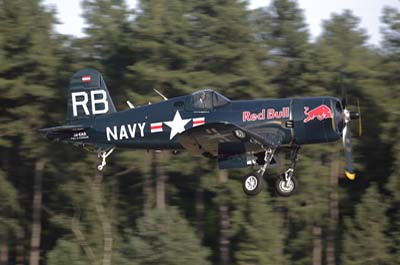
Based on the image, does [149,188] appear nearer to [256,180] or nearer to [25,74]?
[25,74]

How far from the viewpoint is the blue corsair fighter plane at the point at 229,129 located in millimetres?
19172

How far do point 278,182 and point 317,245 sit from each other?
15.8 m

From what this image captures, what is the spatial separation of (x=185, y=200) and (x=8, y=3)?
377 inches

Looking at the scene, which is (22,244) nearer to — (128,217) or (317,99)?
(128,217)

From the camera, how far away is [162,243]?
31188 millimetres

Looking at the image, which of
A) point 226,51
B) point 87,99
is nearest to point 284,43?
point 226,51

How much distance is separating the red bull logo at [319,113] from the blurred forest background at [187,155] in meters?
12.8

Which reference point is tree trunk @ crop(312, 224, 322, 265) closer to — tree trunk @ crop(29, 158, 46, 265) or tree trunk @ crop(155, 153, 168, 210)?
tree trunk @ crop(155, 153, 168, 210)

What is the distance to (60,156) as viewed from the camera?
3509 centimetres

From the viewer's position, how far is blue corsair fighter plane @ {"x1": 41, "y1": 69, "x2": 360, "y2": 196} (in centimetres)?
1917

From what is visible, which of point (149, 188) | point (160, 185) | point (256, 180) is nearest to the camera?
point (256, 180)

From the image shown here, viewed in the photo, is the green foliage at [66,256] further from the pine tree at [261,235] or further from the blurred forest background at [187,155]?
the pine tree at [261,235]

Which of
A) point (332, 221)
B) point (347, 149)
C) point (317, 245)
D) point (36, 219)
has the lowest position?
point (317, 245)

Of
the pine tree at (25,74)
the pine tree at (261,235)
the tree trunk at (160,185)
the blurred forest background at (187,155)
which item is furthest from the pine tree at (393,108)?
the pine tree at (25,74)
